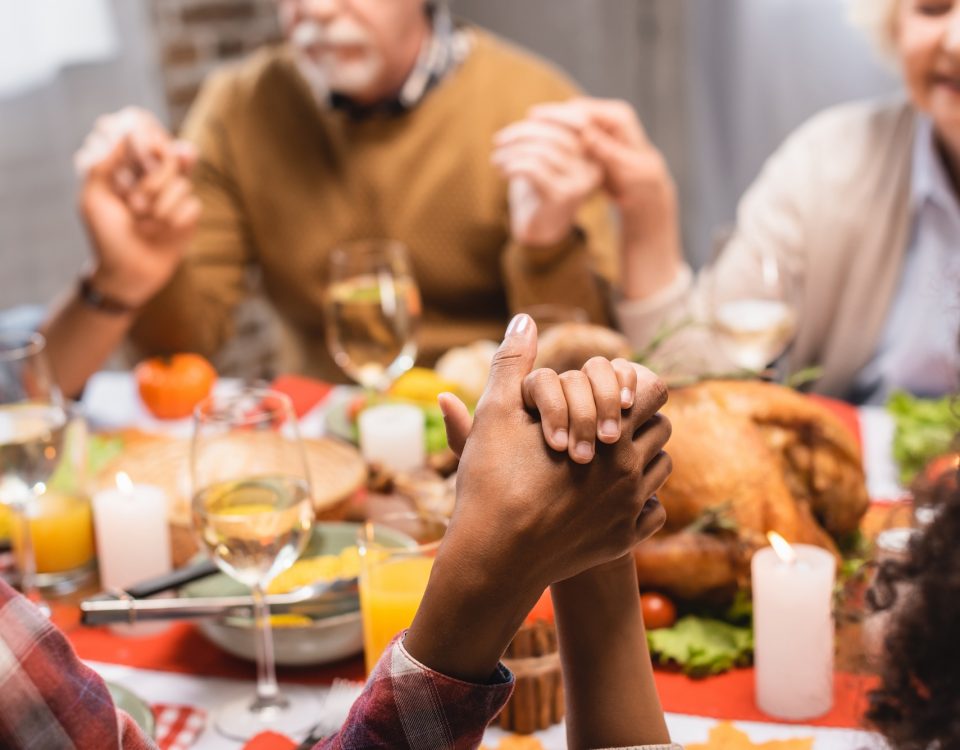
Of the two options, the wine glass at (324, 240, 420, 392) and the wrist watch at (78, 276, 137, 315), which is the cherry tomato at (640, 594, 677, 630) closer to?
the wine glass at (324, 240, 420, 392)

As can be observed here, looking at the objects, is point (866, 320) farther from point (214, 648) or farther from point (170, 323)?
point (214, 648)

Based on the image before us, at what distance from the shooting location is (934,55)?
175 centimetres

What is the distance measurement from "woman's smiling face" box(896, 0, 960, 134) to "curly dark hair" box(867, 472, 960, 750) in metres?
1.32

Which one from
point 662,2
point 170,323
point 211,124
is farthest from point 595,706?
point 662,2

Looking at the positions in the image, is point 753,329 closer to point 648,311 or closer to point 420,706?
point 648,311

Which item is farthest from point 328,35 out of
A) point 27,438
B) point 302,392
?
point 27,438

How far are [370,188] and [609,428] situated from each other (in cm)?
177

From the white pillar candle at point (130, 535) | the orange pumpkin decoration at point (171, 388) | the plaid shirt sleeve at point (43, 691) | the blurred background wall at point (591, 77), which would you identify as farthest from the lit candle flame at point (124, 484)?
the blurred background wall at point (591, 77)

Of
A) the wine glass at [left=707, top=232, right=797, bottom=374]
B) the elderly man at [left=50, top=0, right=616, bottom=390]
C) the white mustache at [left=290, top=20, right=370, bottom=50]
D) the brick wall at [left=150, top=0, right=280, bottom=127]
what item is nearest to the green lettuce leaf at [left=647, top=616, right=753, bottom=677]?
the wine glass at [left=707, top=232, right=797, bottom=374]

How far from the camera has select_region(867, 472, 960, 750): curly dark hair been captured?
1.83 ft

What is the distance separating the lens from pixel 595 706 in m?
0.74

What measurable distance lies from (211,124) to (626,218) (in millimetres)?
1012

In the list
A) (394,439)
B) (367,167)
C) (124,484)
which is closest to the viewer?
(124,484)

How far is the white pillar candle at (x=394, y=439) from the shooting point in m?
1.37
